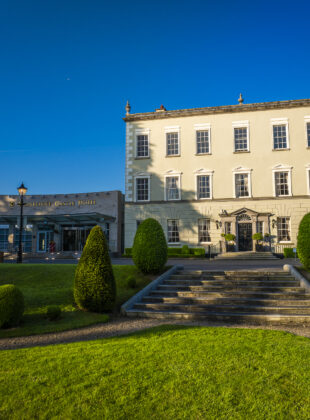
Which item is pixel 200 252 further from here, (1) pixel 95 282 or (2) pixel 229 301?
(1) pixel 95 282

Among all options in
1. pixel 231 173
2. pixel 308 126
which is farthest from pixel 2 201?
pixel 308 126

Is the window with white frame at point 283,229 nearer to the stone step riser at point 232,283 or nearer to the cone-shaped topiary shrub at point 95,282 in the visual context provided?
the stone step riser at point 232,283

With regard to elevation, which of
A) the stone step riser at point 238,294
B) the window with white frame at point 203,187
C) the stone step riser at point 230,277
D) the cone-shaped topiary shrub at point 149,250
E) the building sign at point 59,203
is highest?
the window with white frame at point 203,187

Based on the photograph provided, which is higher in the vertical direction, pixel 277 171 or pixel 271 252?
pixel 277 171

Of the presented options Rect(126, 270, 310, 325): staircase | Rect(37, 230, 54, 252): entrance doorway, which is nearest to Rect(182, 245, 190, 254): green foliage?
Rect(126, 270, 310, 325): staircase

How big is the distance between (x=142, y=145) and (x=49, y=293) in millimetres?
20773

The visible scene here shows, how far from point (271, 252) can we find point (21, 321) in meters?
20.7

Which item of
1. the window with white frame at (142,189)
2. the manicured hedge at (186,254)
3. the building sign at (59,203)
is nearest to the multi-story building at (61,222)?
the building sign at (59,203)

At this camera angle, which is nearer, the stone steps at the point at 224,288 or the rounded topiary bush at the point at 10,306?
the rounded topiary bush at the point at 10,306

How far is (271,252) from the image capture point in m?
24.9

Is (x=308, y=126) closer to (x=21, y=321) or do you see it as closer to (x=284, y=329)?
(x=284, y=329)

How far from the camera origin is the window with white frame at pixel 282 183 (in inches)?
1038

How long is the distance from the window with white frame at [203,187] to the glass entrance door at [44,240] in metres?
16.2

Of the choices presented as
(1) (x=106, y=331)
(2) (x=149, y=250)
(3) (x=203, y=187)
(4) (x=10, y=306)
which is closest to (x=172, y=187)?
(3) (x=203, y=187)
